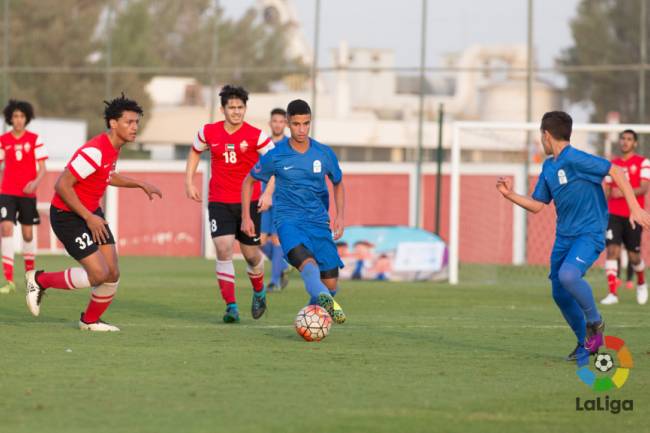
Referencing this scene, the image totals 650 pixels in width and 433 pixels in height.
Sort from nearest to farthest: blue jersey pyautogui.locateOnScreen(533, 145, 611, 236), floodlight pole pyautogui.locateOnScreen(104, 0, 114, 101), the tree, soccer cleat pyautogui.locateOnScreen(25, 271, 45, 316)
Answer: blue jersey pyautogui.locateOnScreen(533, 145, 611, 236) < soccer cleat pyautogui.locateOnScreen(25, 271, 45, 316) < the tree < floodlight pole pyautogui.locateOnScreen(104, 0, 114, 101)

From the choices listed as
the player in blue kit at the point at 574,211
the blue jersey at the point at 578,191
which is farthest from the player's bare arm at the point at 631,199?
the blue jersey at the point at 578,191

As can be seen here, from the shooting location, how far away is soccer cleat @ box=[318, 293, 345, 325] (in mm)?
10539

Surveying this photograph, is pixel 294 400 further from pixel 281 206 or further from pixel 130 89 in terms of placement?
pixel 130 89

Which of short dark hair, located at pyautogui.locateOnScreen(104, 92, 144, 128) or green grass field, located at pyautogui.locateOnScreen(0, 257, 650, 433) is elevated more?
short dark hair, located at pyautogui.locateOnScreen(104, 92, 144, 128)

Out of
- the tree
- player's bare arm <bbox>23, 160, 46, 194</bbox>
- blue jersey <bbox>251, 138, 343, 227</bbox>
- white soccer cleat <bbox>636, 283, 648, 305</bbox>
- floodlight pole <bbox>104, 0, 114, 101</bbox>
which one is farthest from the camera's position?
floodlight pole <bbox>104, 0, 114, 101</bbox>

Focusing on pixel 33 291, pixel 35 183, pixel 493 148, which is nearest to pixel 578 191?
pixel 33 291

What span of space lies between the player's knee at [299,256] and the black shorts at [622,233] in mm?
7385

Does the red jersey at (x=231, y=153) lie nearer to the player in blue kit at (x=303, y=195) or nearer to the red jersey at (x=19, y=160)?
the player in blue kit at (x=303, y=195)

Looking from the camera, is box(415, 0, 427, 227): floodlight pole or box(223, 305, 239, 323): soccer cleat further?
box(415, 0, 427, 227): floodlight pole

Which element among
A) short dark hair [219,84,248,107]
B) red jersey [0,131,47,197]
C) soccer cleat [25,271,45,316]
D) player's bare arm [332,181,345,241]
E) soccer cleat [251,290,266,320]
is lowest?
soccer cleat [251,290,266,320]

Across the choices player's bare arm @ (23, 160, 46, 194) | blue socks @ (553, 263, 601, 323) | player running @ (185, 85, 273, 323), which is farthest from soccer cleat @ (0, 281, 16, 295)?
blue socks @ (553, 263, 601, 323)

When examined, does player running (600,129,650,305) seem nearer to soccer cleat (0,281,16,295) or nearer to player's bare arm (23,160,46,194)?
player's bare arm (23,160,46,194)

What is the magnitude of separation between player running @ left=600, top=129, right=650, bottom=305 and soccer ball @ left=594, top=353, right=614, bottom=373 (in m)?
7.14

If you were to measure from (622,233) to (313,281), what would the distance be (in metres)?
7.90
